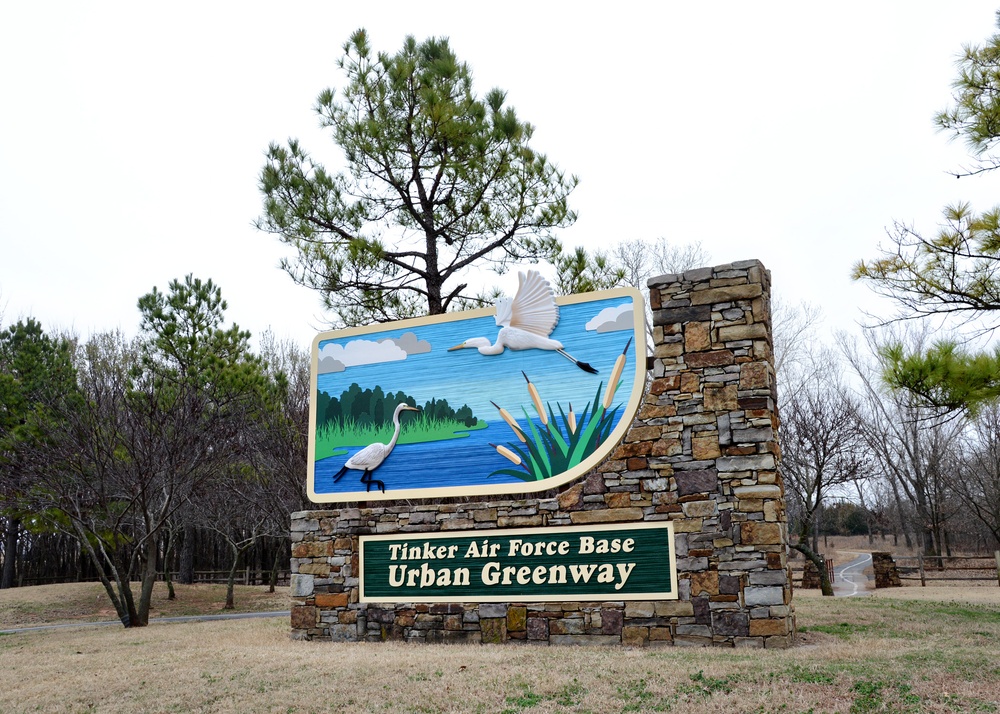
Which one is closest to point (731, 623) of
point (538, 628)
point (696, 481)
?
point (696, 481)

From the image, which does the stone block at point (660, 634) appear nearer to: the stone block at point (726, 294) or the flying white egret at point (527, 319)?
the flying white egret at point (527, 319)

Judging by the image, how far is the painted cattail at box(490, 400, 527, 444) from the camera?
937 cm

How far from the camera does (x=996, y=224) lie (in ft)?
28.6

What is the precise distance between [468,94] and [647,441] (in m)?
8.59

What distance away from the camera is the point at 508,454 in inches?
369

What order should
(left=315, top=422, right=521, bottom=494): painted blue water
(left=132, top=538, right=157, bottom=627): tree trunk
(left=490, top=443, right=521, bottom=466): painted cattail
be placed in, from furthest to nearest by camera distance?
(left=132, top=538, right=157, bottom=627): tree trunk, (left=315, top=422, right=521, bottom=494): painted blue water, (left=490, top=443, right=521, bottom=466): painted cattail

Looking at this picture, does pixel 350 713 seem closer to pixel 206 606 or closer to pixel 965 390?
pixel 965 390

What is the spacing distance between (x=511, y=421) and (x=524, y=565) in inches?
65.6

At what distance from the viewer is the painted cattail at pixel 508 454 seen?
931 cm

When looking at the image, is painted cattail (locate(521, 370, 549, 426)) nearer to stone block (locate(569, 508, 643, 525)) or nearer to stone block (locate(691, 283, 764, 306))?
stone block (locate(569, 508, 643, 525))

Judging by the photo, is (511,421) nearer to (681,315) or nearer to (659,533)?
(659,533)

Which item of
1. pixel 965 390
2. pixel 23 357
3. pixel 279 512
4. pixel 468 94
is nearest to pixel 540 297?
pixel 965 390

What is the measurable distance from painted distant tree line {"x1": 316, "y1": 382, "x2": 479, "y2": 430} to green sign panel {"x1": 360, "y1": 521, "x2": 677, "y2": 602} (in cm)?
145

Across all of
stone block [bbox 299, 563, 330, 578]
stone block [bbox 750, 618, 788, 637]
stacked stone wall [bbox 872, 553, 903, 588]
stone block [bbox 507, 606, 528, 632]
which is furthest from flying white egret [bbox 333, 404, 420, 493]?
stacked stone wall [bbox 872, 553, 903, 588]
